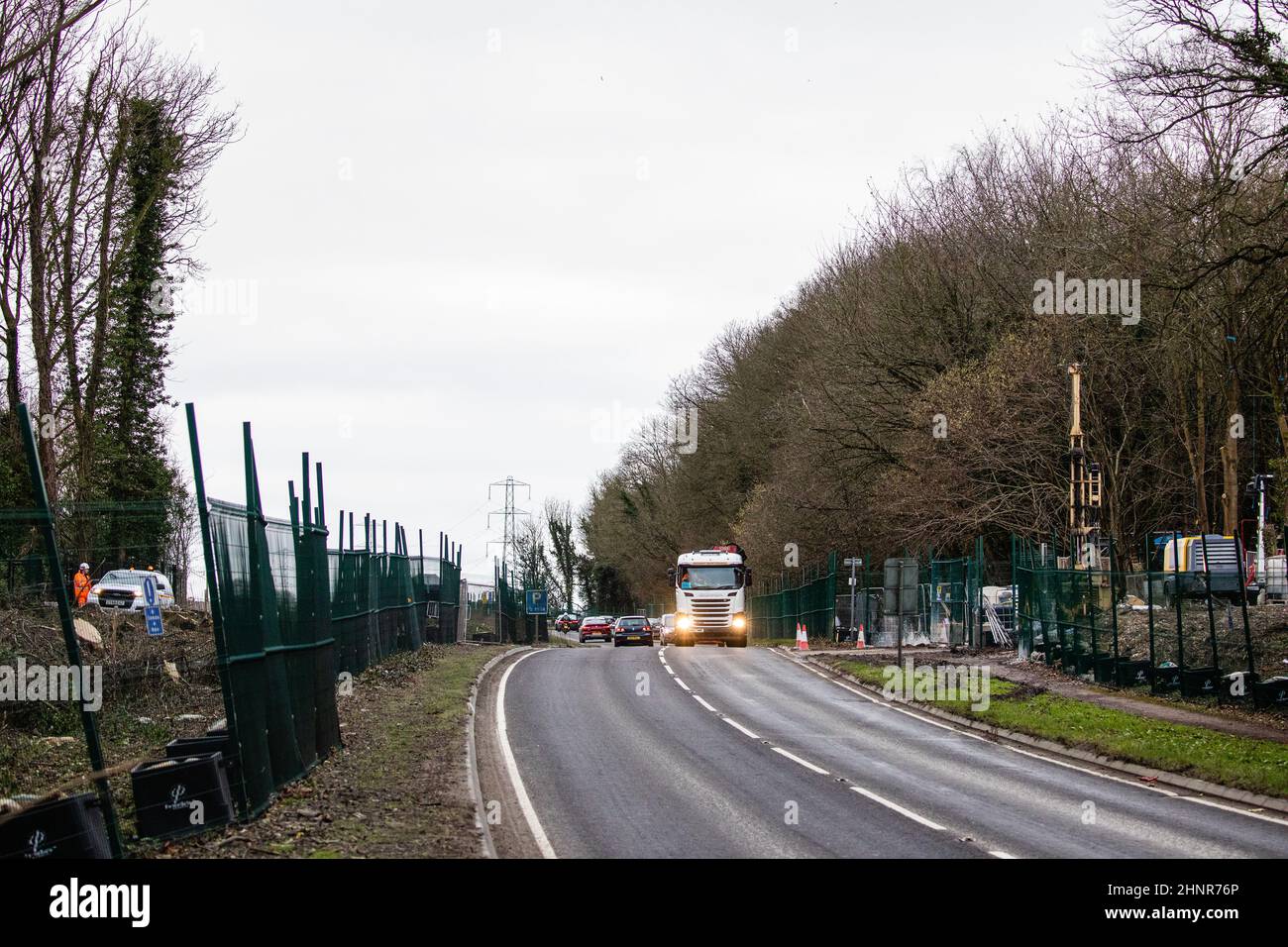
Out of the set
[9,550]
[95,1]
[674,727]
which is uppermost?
[95,1]

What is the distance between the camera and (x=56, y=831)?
29.5 feet

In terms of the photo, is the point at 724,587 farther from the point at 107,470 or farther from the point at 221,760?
the point at 221,760

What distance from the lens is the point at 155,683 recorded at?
20688 mm

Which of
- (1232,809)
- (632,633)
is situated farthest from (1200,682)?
(632,633)

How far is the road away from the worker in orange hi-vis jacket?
6.10 metres

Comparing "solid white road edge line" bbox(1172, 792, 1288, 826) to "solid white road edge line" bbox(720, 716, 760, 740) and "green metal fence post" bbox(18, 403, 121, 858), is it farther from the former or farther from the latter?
"green metal fence post" bbox(18, 403, 121, 858)

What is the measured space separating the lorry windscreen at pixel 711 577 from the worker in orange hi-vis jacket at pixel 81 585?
3117cm

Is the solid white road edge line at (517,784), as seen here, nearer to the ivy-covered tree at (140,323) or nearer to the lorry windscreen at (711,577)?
the ivy-covered tree at (140,323)

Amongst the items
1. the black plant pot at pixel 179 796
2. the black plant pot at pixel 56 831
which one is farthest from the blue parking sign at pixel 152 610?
the black plant pot at pixel 56 831

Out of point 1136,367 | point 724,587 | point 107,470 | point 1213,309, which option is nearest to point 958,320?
point 1136,367

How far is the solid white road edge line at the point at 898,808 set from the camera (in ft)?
45.5

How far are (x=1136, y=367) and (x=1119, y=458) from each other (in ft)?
10.4

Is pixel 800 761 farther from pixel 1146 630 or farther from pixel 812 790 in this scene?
pixel 1146 630

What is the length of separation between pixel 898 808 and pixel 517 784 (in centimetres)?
452
